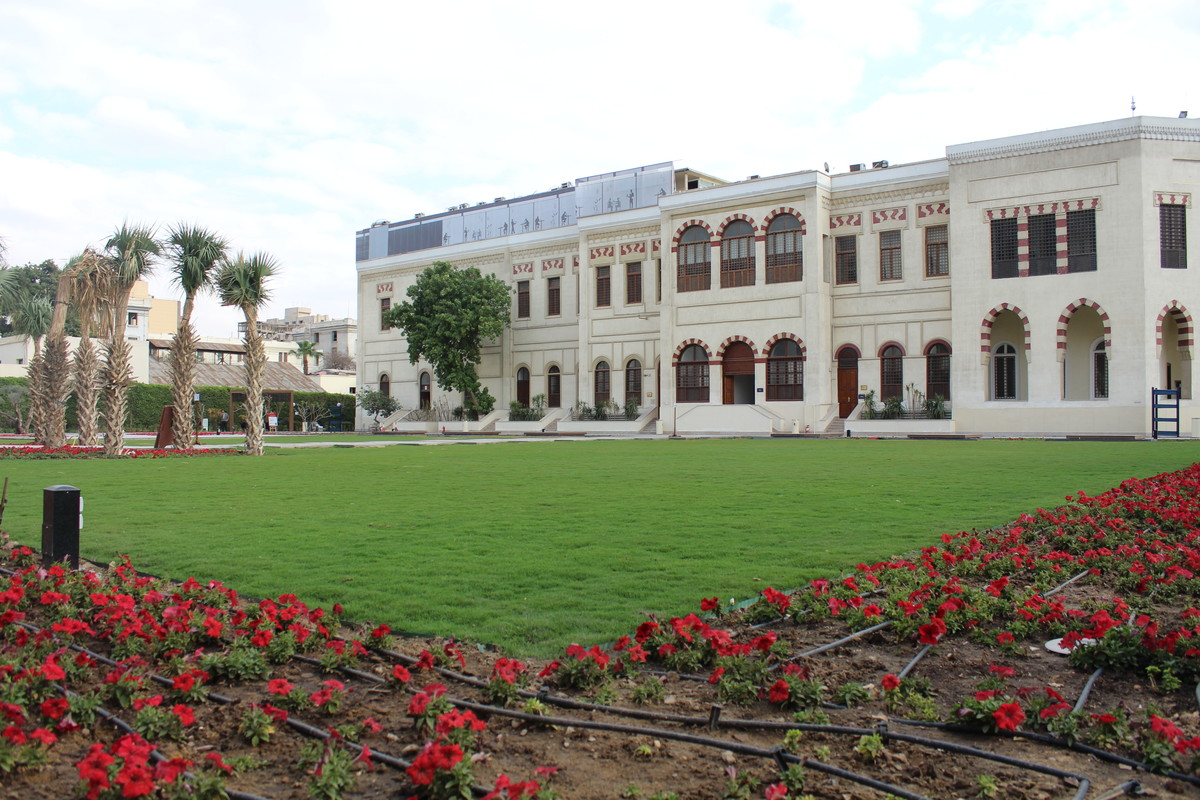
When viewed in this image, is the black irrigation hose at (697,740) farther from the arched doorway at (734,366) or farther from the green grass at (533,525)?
the arched doorway at (734,366)

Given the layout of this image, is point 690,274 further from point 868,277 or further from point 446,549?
point 446,549

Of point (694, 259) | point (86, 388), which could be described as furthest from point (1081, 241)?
point (86, 388)

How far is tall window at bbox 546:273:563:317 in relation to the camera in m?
46.4

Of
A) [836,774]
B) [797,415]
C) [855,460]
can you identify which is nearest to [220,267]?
[855,460]

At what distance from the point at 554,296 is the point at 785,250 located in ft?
44.6

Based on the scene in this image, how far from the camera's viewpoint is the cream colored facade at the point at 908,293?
30.8m

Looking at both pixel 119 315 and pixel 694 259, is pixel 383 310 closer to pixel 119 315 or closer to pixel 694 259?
pixel 694 259

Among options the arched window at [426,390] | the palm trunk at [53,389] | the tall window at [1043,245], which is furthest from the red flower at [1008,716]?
the arched window at [426,390]

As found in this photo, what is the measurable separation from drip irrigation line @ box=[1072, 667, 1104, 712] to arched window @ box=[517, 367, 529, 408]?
43.7 meters

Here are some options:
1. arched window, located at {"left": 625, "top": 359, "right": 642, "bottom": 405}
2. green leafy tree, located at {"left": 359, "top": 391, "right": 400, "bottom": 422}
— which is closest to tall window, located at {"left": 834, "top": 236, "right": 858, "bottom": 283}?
arched window, located at {"left": 625, "top": 359, "right": 642, "bottom": 405}

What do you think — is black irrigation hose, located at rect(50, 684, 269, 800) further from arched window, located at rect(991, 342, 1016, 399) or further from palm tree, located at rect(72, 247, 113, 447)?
arched window, located at rect(991, 342, 1016, 399)

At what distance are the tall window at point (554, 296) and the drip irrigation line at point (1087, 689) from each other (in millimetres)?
42690

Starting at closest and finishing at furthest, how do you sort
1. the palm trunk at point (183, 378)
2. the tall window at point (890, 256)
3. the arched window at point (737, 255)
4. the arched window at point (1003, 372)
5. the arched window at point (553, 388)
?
the palm trunk at point (183, 378), the arched window at point (1003, 372), the tall window at point (890, 256), the arched window at point (737, 255), the arched window at point (553, 388)

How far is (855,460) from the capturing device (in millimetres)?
18672
